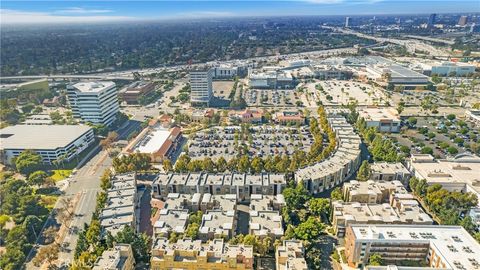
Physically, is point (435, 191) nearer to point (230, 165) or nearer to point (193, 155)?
point (230, 165)

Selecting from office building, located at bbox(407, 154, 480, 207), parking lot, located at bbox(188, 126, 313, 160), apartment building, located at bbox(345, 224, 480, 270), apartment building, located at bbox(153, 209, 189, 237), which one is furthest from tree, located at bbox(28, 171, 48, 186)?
office building, located at bbox(407, 154, 480, 207)

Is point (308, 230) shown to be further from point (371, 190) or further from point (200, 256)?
point (200, 256)

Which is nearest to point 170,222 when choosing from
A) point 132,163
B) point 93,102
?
point 132,163

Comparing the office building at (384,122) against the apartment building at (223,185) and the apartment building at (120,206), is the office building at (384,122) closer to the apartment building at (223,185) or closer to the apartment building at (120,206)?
the apartment building at (223,185)

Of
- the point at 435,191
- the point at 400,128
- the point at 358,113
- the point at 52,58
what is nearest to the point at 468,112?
the point at 400,128

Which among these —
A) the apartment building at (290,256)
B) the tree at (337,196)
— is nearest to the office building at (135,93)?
the tree at (337,196)

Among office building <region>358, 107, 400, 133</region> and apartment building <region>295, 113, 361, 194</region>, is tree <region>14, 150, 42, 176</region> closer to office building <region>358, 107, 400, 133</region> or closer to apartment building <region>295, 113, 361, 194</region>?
apartment building <region>295, 113, 361, 194</region>

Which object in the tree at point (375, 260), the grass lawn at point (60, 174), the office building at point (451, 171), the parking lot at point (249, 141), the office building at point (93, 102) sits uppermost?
the office building at point (93, 102)
